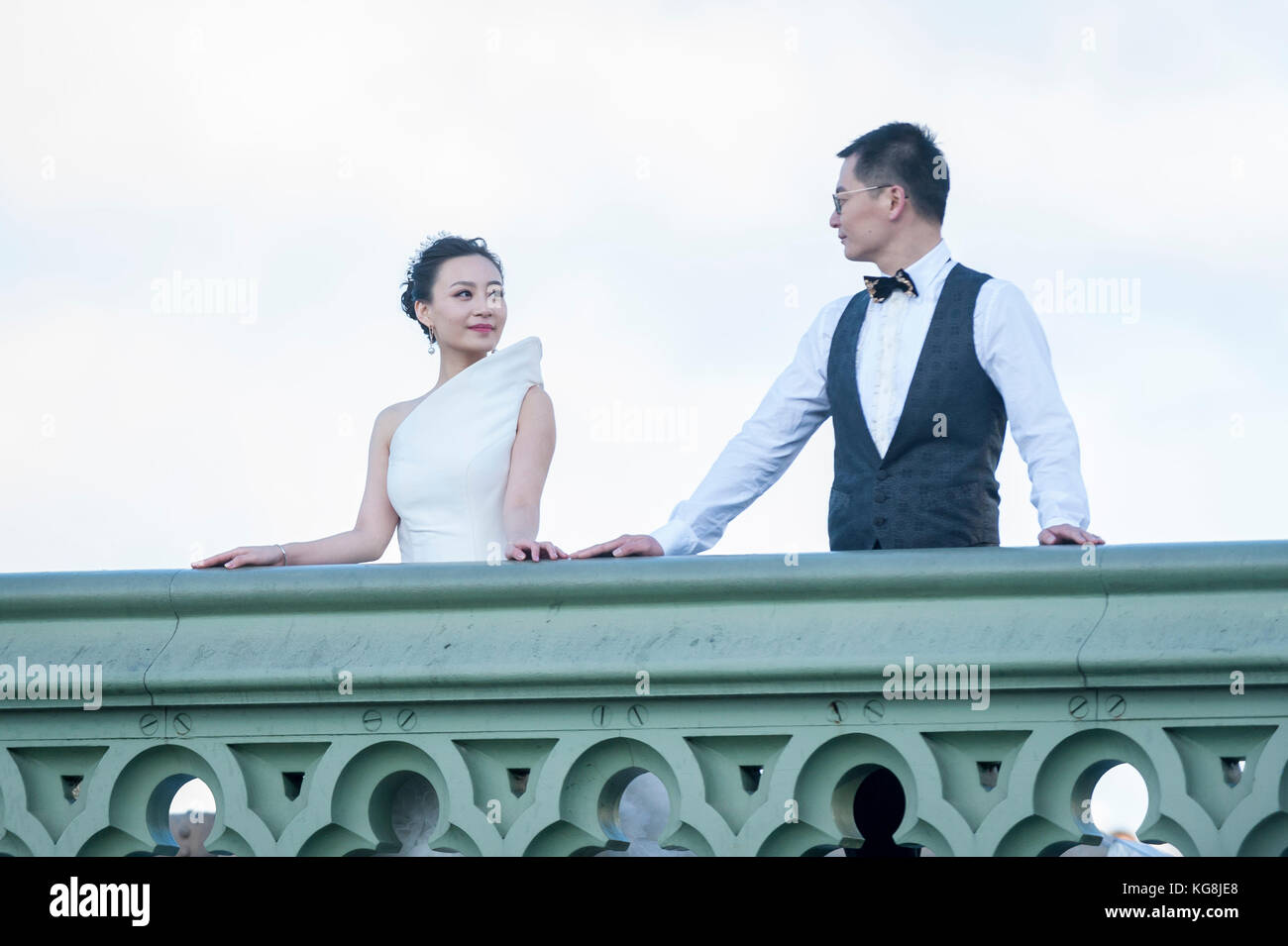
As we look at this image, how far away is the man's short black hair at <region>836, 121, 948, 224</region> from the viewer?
4.96 m

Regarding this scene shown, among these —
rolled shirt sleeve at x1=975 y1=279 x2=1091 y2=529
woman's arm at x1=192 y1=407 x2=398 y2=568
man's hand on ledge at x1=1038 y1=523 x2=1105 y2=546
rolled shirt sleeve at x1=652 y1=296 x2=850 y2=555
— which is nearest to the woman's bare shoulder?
woman's arm at x1=192 y1=407 x2=398 y2=568

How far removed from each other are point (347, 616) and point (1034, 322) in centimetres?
217

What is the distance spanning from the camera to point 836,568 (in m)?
2.87

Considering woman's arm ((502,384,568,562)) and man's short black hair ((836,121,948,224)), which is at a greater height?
man's short black hair ((836,121,948,224))

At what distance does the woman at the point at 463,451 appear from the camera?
4.88 meters

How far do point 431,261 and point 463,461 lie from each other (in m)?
0.79

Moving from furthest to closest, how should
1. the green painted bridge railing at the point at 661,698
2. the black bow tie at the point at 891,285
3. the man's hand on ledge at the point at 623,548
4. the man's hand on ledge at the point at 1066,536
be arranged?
the black bow tie at the point at 891,285 → the man's hand on ledge at the point at 623,548 → the man's hand on ledge at the point at 1066,536 → the green painted bridge railing at the point at 661,698

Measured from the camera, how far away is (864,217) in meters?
4.97

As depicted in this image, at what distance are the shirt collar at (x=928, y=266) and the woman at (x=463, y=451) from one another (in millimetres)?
1041

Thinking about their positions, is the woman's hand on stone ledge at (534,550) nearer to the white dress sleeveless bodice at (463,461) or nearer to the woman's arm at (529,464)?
the woman's arm at (529,464)

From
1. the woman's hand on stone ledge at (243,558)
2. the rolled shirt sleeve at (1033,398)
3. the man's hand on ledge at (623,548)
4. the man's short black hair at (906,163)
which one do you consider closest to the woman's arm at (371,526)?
the woman's hand on stone ledge at (243,558)

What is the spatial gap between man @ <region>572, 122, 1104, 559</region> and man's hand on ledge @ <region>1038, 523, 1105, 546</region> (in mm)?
979

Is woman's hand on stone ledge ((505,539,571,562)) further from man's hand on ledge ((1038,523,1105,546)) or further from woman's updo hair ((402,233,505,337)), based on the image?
woman's updo hair ((402,233,505,337))

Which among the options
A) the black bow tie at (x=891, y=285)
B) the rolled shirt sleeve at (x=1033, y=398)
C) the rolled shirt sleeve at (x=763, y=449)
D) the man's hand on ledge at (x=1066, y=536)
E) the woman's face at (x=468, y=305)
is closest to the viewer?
the man's hand on ledge at (x=1066, y=536)
